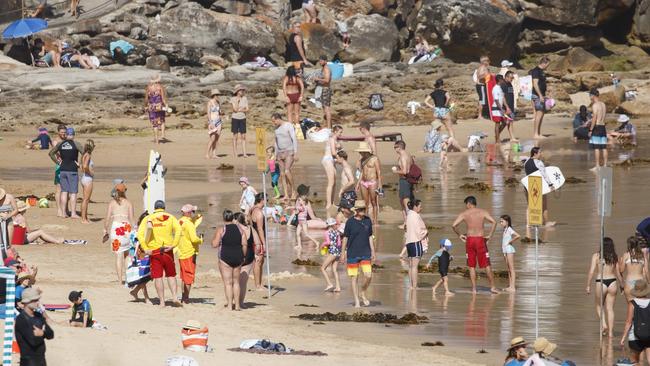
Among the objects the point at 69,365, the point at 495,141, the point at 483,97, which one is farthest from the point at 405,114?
the point at 69,365

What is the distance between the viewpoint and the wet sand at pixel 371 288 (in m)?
14.8

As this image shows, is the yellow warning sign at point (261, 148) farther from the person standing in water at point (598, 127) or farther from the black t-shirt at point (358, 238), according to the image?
the person standing in water at point (598, 127)

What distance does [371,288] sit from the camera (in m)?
18.5

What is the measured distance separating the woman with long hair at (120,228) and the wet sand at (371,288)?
1.16ft

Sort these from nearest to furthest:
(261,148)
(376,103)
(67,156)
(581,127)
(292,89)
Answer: (261,148) → (67,156) → (292,89) → (581,127) → (376,103)

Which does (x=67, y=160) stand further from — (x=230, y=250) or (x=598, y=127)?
(x=598, y=127)

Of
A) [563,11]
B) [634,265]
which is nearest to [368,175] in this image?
[634,265]

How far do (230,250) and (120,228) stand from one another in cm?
192

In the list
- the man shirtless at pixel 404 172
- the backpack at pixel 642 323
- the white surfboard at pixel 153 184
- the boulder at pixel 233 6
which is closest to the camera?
the backpack at pixel 642 323

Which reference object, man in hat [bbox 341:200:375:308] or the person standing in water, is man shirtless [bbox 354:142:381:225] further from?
the person standing in water

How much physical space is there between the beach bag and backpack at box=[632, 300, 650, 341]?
5701 mm

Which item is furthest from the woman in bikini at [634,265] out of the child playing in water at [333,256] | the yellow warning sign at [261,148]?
the yellow warning sign at [261,148]

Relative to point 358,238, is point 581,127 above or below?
above

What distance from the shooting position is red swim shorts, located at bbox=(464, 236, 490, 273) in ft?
59.4
